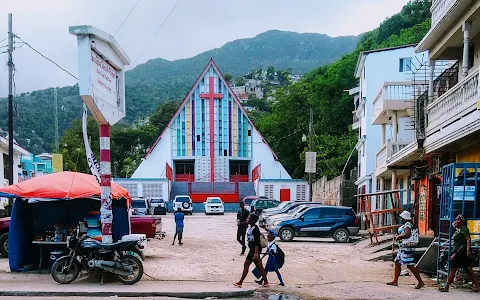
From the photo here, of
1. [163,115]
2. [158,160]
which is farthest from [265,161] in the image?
[163,115]

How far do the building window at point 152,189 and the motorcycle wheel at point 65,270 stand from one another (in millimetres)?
42353

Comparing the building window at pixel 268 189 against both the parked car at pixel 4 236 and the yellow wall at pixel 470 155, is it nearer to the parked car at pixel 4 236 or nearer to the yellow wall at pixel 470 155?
the yellow wall at pixel 470 155

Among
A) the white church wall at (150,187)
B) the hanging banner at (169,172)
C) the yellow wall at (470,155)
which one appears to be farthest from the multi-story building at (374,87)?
the hanging banner at (169,172)

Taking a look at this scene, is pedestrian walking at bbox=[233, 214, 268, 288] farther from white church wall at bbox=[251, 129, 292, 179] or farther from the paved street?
white church wall at bbox=[251, 129, 292, 179]

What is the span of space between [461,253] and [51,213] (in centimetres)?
983

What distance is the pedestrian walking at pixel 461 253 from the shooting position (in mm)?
10422

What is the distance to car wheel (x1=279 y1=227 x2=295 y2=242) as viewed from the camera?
2205cm

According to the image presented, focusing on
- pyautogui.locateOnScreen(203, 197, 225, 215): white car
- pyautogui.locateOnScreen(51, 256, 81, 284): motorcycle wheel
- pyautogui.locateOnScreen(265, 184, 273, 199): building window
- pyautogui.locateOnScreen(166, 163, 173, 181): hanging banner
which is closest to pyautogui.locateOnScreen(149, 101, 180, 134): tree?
pyautogui.locateOnScreen(166, 163, 173, 181): hanging banner

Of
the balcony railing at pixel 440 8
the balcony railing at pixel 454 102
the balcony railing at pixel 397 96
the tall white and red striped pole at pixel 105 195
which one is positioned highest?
the balcony railing at pixel 440 8

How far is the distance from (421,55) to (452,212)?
22.8 meters

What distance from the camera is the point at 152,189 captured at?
53125 mm

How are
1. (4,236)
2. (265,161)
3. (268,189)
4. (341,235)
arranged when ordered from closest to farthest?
(4,236)
(341,235)
(268,189)
(265,161)

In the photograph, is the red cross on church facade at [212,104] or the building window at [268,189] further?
the red cross on church facade at [212,104]

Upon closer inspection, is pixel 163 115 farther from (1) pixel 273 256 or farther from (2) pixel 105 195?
(1) pixel 273 256
